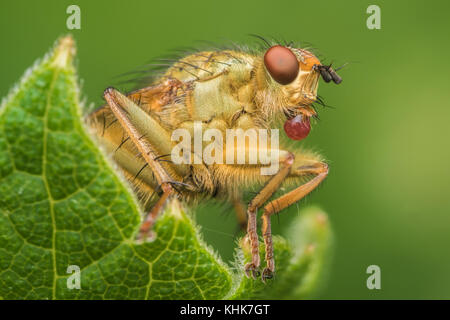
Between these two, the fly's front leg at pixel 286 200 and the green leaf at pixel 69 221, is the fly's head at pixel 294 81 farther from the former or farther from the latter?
the green leaf at pixel 69 221

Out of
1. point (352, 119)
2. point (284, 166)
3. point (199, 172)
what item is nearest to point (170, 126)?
point (199, 172)

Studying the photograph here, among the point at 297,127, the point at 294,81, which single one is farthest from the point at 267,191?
the point at 294,81

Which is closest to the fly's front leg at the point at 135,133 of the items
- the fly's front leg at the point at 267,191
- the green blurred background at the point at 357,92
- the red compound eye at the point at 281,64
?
the fly's front leg at the point at 267,191

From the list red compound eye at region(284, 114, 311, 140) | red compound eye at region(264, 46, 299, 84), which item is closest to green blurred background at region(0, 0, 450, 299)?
red compound eye at region(284, 114, 311, 140)

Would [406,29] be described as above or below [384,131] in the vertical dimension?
above

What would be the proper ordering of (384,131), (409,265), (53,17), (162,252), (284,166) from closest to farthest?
(162,252) < (284,166) < (409,265) < (384,131) < (53,17)

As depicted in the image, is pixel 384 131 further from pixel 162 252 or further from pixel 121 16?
pixel 162 252
